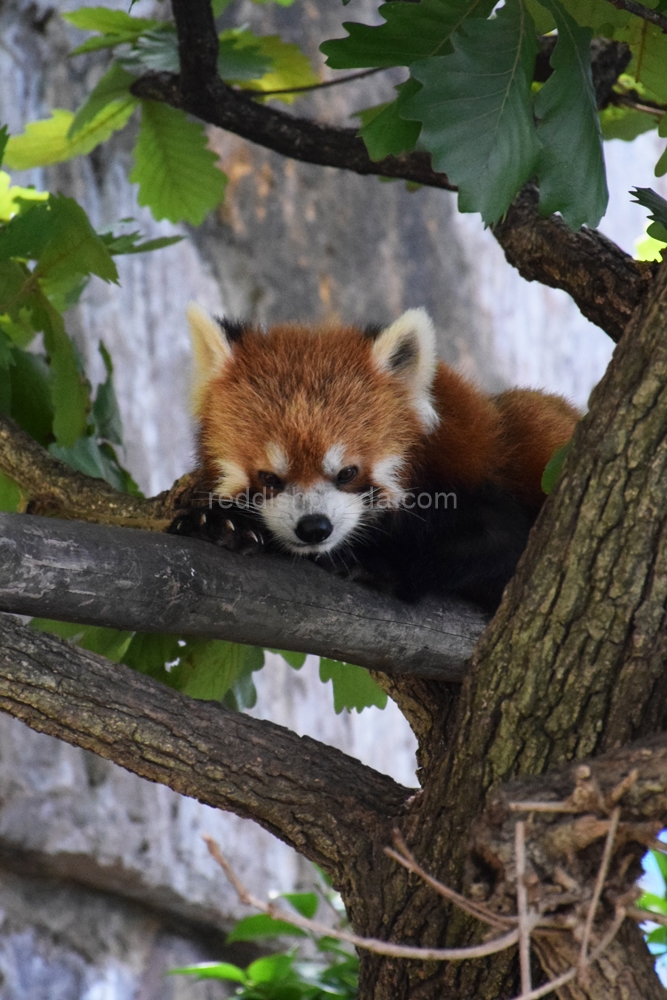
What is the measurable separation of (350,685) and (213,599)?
92cm

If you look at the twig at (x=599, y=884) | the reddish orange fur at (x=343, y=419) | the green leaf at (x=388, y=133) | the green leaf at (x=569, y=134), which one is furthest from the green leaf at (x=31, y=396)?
the twig at (x=599, y=884)

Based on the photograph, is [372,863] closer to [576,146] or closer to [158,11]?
[576,146]

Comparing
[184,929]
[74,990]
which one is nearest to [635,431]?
[74,990]

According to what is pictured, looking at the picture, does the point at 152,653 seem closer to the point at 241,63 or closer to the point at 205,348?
the point at 205,348

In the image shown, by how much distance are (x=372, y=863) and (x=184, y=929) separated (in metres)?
3.34

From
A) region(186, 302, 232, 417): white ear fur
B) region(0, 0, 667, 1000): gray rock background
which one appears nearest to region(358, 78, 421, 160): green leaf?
region(186, 302, 232, 417): white ear fur

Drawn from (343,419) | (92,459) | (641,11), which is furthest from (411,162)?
→ (92,459)

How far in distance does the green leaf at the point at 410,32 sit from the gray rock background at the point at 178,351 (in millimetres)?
1548

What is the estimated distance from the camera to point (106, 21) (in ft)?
8.52

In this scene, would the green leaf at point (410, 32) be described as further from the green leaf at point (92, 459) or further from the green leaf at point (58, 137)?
the green leaf at point (92, 459)

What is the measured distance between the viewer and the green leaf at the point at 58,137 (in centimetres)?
274

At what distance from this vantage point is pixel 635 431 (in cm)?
150

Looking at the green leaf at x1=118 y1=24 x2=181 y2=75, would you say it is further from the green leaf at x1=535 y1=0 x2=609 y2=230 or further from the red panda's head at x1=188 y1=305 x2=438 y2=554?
the green leaf at x1=535 y1=0 x2=609 y2=230

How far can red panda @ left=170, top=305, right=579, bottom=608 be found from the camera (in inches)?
90.7
